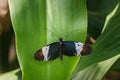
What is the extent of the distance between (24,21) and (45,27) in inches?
1.5

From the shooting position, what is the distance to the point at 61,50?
54 cm

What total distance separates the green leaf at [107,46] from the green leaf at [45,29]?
63mm

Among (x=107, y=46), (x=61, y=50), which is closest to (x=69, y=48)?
(x=61, y=50)

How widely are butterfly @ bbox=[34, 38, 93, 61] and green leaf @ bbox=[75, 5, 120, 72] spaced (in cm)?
10

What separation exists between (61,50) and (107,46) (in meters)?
0.13

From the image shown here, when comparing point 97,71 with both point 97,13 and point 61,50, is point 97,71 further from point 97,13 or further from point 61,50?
point 97,13

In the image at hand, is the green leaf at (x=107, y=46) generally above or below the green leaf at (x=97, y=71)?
above

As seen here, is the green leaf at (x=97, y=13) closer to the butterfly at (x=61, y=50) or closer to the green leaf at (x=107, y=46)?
the green leaf at (x=107, y=46)

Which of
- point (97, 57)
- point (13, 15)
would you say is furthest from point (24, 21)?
point (97, 57)

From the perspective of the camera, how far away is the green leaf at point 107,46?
0.63m

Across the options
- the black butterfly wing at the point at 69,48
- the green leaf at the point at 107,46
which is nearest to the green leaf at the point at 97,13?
the green leaf at the point at 107,46

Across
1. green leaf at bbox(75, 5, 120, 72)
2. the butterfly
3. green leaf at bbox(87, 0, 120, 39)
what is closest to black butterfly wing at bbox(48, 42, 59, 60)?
the butterfly

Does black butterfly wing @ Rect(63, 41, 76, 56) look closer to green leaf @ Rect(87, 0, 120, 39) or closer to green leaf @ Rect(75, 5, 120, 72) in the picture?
green leaf @ Rect(75, 5, 120, 72)

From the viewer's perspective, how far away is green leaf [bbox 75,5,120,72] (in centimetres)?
63
